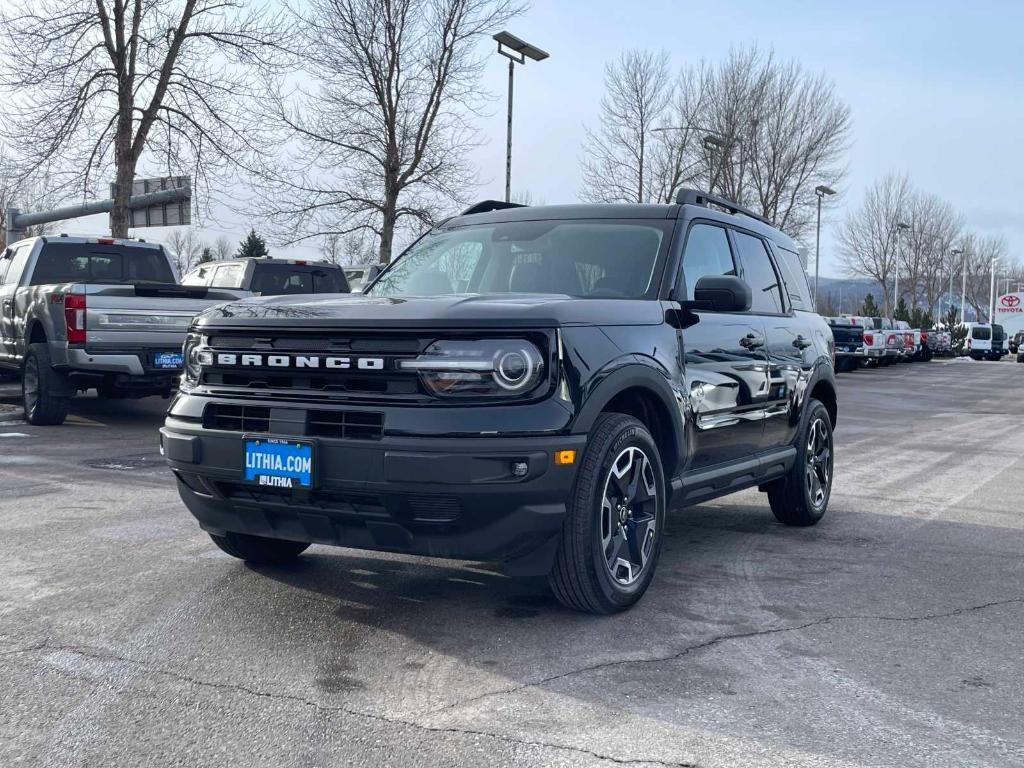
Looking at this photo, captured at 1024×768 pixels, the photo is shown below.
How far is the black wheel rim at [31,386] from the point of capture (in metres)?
11.4

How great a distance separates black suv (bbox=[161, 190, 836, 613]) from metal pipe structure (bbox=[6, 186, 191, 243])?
16.9 meters

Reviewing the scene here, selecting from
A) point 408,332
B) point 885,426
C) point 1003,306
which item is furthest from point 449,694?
point 1003,306

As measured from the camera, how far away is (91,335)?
10.6m

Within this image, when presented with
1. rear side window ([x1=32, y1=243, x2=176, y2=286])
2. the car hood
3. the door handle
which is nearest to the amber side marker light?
the car hood

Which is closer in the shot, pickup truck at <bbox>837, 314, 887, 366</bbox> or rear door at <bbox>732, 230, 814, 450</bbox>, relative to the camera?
rear door at <bbox>732, 230, 814, 450</bbox>

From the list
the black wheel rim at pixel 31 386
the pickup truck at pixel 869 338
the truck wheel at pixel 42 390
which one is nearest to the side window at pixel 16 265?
the black wheel rim at pixel 31 386

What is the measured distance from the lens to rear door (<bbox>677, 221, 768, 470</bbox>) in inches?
197

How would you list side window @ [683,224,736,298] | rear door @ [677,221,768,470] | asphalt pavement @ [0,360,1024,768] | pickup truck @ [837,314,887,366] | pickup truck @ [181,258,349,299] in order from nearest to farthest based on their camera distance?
1. asphalt pavement @ [0,360,1024,768]
2. rear door @ [677,221,768,470]
3. side window @ [683,224,736,298]
4. pickup truck @ [181,258,349,299]
5. pickup truck @ [837,314,887,366]

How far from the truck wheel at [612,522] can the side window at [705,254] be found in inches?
42.8

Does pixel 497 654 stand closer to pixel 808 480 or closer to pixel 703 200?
pixel 703 200

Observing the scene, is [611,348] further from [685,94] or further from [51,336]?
[685,94]

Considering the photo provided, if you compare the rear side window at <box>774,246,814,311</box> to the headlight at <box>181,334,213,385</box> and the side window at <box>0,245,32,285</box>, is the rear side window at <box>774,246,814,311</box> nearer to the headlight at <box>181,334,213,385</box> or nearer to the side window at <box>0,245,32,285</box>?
the headlight at <box>181,334,213,385</box>

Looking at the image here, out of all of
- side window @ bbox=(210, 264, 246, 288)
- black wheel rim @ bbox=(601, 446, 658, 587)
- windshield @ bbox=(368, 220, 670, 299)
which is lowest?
black wheel rim @ bbox=(601, 446, 658, 587)

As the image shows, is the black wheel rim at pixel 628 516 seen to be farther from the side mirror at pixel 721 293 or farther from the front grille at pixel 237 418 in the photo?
the front grille at pixel 237 418
